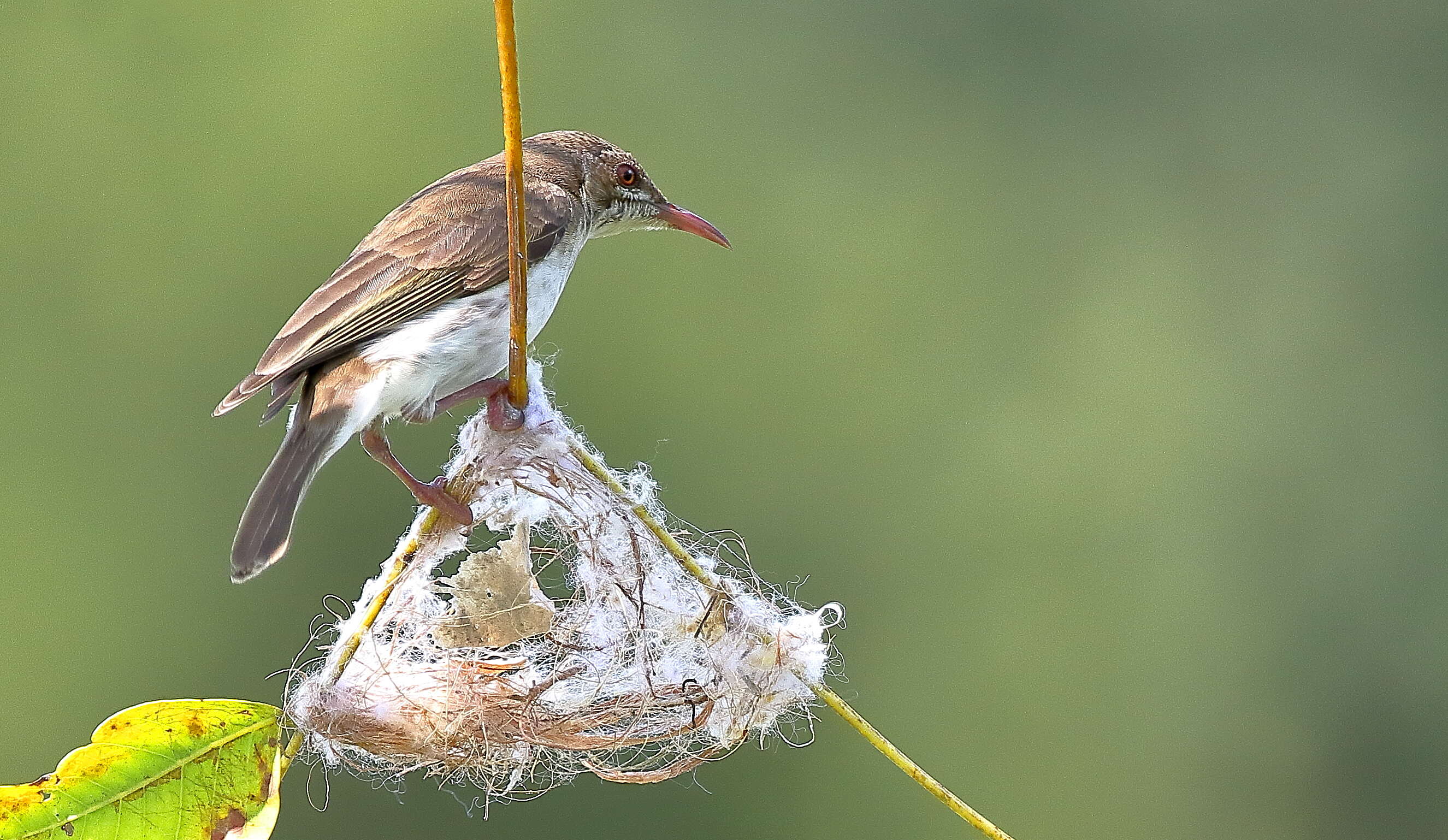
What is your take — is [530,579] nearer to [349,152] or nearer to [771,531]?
[771,531]

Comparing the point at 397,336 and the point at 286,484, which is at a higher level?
the point at 397,336

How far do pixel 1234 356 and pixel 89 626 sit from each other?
10.4 meters

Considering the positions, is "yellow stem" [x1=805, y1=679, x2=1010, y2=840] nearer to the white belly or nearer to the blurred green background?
the white belly

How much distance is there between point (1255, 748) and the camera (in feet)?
43.8

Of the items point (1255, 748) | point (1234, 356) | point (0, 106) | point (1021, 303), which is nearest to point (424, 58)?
point (0, 106)

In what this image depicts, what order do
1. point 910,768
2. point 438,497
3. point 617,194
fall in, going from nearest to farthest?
point 910,768 → point 438,497 → point 617,194

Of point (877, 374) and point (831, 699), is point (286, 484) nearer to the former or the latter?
point (831, 699)

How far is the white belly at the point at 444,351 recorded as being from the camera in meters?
3.04

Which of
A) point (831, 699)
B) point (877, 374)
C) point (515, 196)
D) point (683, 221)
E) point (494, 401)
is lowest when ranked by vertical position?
point (877, 374)

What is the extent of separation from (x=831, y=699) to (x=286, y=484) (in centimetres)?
121

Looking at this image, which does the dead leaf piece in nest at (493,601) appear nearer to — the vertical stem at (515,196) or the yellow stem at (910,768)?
the vertical stem at (515,196)

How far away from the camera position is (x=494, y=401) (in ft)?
8.75

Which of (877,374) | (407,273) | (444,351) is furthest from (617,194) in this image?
(877,374)

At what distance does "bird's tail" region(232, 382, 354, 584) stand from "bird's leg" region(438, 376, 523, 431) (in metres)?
0.20
